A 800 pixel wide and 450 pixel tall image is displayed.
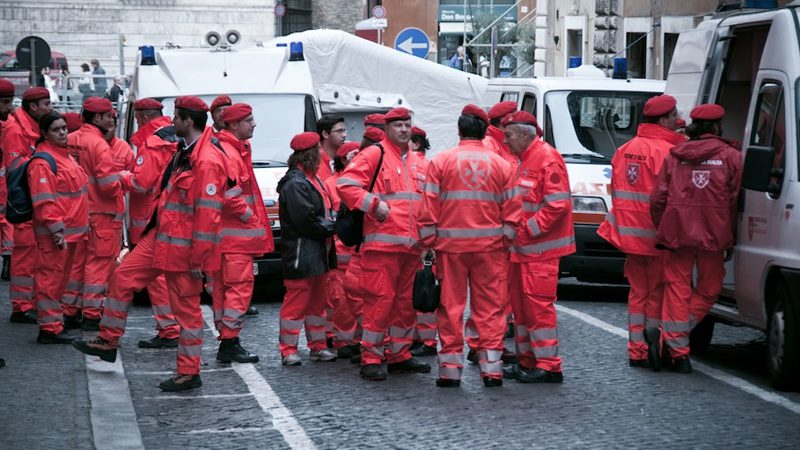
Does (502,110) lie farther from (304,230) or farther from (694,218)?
(694,218)

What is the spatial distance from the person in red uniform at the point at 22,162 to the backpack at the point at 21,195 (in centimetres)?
69

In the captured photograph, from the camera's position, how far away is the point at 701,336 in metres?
11.4

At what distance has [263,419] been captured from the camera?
8.83 m

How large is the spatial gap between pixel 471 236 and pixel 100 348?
2.56 m

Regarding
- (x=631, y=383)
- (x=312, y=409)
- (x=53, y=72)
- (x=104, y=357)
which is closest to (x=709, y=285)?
(x=631, y=383)

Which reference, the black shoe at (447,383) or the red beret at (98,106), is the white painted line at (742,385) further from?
the red beret at (98,106)

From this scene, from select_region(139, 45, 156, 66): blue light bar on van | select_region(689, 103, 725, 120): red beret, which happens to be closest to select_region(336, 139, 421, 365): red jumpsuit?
select_region(689, 103, 725, 120): red beret

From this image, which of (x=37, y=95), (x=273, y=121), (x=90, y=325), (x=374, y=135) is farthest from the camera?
(x=273, y=121)

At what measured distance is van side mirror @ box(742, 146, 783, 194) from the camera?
31.1 ft

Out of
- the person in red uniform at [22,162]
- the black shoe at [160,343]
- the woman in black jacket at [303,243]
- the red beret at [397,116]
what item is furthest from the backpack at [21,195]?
the red beret at [397,116]

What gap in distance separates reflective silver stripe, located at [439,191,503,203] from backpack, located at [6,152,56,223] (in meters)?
3.69

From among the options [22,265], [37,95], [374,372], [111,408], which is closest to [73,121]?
[37,95]

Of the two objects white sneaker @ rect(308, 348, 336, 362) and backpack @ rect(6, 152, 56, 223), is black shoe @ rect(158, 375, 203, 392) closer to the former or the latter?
white sneaker @ rect(308, 348, 336, 362)

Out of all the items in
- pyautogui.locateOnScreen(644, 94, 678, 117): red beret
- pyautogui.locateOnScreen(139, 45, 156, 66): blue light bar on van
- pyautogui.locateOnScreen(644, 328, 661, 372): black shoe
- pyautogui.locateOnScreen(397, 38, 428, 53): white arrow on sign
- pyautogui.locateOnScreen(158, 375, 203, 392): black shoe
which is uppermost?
pyautogui.locateOnScreen(397, 38, 428, 53): white arrow on sign
